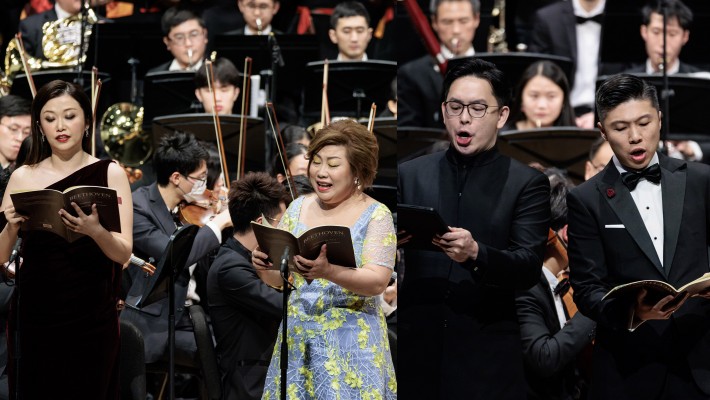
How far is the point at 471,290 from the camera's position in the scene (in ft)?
10.8

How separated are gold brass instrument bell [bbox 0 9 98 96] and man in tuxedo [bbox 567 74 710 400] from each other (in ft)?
14.4

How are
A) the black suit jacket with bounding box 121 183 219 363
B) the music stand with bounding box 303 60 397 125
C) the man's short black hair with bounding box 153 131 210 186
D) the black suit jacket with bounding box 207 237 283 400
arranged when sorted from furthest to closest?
the music stand with bounding box 303 60 397 125 → the man's short black hair with bounding box 153 131 210 186 → the black suit jacket with bounding box 121 183 219 363 → the black suit jacket with bounding box 207 237 283 400

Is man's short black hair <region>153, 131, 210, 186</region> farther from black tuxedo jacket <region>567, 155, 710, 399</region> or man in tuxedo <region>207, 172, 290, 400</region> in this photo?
black tuxedo jacket <region>567, 155, 710, 399</region>

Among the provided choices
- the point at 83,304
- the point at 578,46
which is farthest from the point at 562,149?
the point at 83,304

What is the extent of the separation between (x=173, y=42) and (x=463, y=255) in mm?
4325

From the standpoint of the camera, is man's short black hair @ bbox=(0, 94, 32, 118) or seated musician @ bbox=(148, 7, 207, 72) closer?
man's short black hair @ bbox=(0, 94, 32, 118)

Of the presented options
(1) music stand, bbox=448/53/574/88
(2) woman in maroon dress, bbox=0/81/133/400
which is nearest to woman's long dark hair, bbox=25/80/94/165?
(2) woman in maroon dress, bbox=0/81/133/400

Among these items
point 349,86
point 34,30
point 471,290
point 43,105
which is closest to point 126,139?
point 34,30

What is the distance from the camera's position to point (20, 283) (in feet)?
12.1

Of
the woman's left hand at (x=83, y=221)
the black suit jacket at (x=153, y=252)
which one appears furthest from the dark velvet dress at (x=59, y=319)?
the black suit jacket at (x=153, y=252)

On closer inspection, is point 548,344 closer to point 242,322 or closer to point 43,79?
point 242,322

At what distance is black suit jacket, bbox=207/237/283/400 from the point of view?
167 inches

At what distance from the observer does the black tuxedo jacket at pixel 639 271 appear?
10.2 feet

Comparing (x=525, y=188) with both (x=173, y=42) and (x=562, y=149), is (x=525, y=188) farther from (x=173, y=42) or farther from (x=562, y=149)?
(x=173, y=42)
